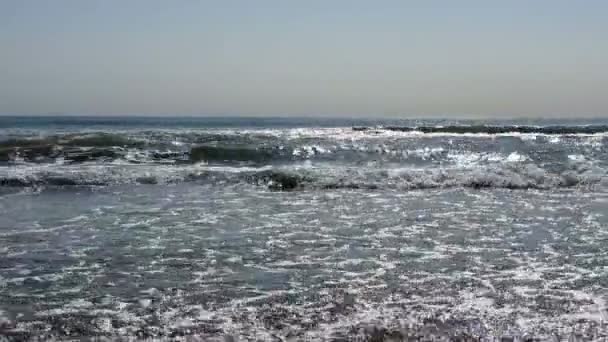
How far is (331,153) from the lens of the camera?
2238cm

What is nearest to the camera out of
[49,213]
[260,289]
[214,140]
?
[260,289]

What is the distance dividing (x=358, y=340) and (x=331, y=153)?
1826 cm

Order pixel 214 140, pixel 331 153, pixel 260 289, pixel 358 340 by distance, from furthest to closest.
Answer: pixel 214 140 < pixel 331 153 < pixel 260 289 < pixel 358 340

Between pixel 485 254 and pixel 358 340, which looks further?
pixel 485 254

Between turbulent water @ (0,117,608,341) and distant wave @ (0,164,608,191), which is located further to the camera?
distant wave @ (0,164,608,191)

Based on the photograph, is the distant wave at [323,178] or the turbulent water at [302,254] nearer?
the turbulent water at [302,254]

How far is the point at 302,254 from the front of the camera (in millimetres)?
6957

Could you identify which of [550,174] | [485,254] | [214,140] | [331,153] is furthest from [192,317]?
[214,140]

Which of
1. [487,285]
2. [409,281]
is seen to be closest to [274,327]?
[409,281]

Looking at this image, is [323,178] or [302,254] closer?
[302,254]

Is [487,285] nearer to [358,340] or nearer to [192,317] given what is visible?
[358,340]

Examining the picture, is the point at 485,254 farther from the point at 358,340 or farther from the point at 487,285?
the point at 358,340

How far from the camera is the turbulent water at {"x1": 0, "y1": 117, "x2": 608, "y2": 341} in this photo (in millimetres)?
4633

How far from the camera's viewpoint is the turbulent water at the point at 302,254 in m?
4.63
